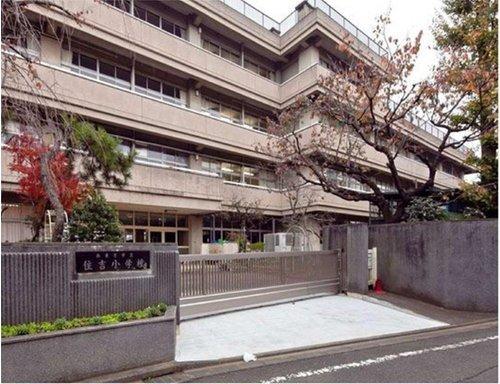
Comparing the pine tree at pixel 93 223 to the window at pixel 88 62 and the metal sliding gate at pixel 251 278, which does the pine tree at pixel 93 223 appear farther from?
the window at pixel 88 62

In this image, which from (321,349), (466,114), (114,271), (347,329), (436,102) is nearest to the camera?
(114,271)

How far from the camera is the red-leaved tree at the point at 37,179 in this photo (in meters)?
9.96

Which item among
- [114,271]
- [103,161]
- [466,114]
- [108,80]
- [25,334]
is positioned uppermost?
[108,80]

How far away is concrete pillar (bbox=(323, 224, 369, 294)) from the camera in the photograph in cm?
1038

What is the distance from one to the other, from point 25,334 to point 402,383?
4.43m

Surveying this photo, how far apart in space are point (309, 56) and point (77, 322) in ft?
64.5

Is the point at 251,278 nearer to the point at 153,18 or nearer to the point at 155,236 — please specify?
the point at 155,236

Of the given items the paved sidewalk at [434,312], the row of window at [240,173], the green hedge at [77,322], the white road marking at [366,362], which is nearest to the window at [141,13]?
the row of window at [240,173]

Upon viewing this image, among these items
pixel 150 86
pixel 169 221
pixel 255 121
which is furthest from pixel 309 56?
pixel 169 221

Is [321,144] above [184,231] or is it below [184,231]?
above

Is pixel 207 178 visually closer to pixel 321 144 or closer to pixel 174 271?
pixel 321 144

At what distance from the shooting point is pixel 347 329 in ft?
23.9

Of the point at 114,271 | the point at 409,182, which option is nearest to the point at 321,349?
the point at 114,271

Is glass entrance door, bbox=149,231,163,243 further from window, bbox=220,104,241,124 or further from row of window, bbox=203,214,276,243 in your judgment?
window, bbox=220,104,241,124
